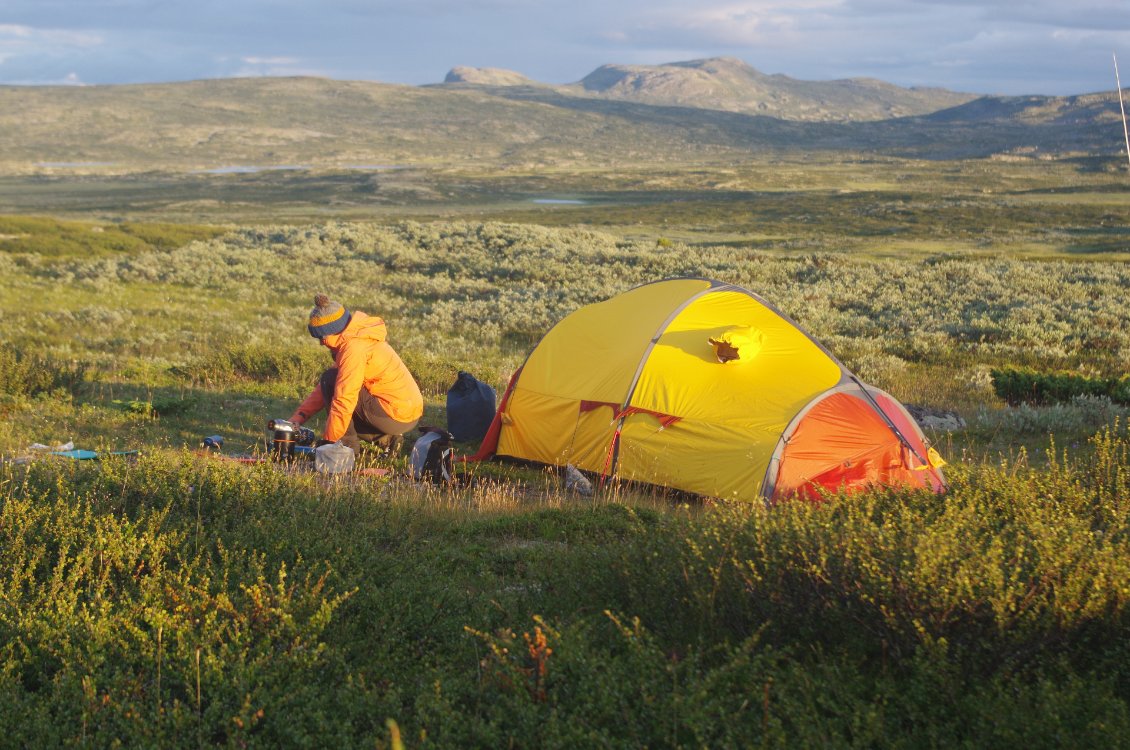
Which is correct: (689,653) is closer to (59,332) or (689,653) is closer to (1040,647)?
(1040,647)

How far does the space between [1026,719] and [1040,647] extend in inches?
20.2

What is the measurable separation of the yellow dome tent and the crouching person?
3.20ft

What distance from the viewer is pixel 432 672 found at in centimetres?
387

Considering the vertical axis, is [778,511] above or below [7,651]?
above

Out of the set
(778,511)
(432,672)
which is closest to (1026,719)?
(778,511)

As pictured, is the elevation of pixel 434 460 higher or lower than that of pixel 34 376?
lower

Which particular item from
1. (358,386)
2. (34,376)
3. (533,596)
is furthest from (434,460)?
(34,376)

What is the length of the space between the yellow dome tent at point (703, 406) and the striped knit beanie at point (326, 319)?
1.91 meters

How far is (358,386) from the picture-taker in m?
7.98

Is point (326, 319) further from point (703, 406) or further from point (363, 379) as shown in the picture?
point (703, 406)

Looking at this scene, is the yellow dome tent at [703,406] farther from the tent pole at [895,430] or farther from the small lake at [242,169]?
the small lake at [242,169]

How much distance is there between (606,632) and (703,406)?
3880 millimetres

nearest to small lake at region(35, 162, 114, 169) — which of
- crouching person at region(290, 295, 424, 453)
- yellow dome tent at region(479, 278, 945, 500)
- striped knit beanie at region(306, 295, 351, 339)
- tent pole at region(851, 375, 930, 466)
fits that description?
crouching person at region(290, 295, 424, 453)

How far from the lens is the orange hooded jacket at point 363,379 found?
7.87 metres
